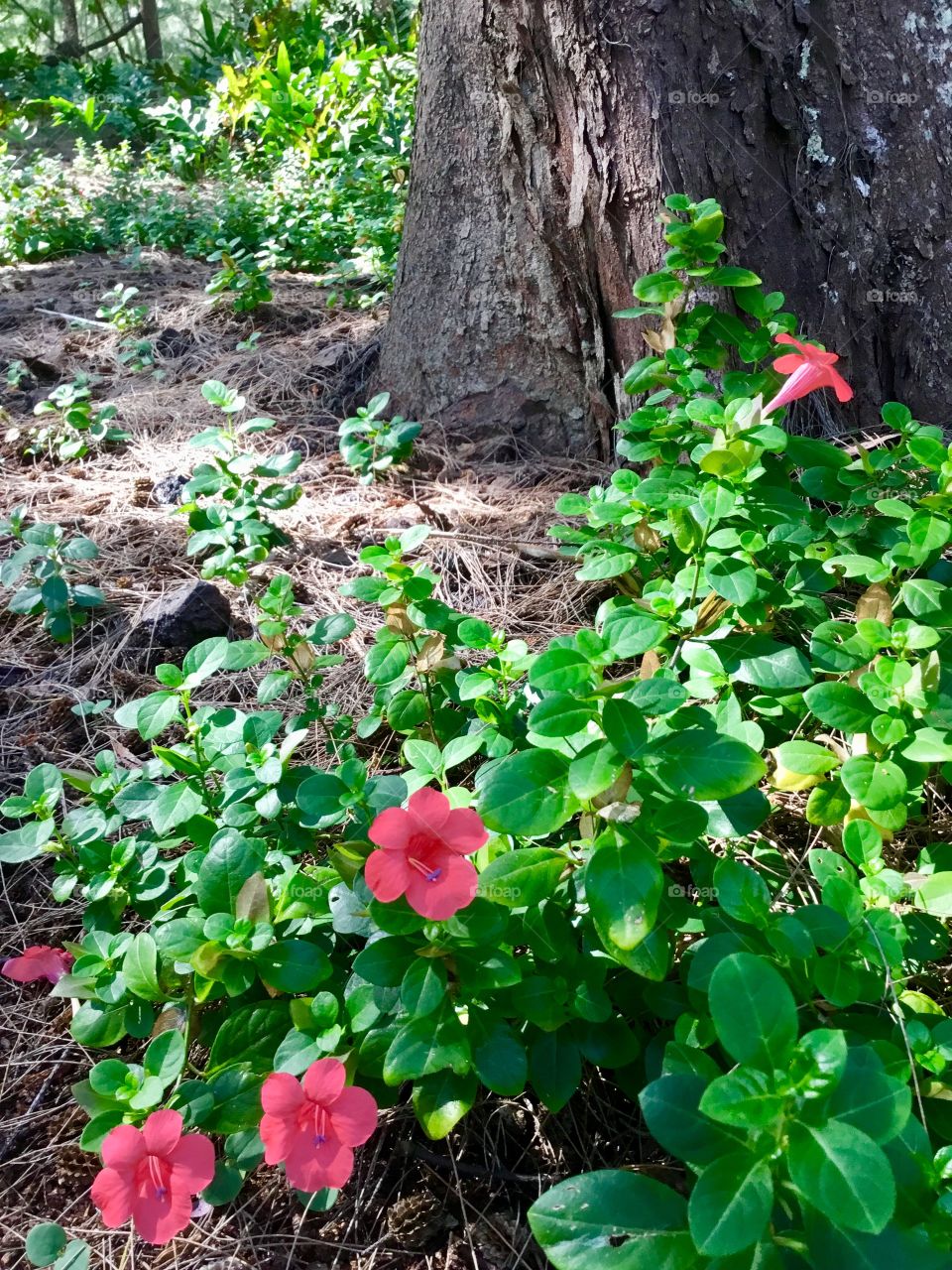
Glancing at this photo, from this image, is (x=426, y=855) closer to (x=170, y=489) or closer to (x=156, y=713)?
(x=156, y=713)

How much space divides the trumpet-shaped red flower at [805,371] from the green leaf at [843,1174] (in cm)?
117

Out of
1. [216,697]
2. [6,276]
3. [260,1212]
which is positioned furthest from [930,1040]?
[6,276]

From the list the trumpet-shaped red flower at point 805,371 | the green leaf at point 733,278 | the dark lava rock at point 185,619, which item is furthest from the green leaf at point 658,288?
the dark lava rock at point 185,619

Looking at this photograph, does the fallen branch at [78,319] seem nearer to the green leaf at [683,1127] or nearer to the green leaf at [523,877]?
the green leaf at [523,877]

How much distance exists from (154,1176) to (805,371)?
1.61 m

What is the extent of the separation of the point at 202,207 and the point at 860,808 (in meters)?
6.44

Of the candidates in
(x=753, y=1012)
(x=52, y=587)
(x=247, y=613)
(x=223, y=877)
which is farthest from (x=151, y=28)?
(x=753, y=1012)

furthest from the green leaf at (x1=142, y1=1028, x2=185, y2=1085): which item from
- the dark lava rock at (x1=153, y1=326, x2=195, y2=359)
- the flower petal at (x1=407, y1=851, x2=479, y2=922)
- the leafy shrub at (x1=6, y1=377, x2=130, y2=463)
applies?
the dark lava rock at (x1=153, y1=326, x2=195, y2=359)

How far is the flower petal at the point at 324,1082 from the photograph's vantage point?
1.05m

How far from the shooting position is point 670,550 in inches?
74.4

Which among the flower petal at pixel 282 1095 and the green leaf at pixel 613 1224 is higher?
the flower petal at pixel 282 1095

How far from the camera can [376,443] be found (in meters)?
2.67

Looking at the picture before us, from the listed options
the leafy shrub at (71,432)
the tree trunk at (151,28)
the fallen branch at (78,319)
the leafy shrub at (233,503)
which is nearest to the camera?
the leafy shrub at (233,503)

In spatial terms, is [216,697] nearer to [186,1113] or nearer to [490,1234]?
[186,1113]
